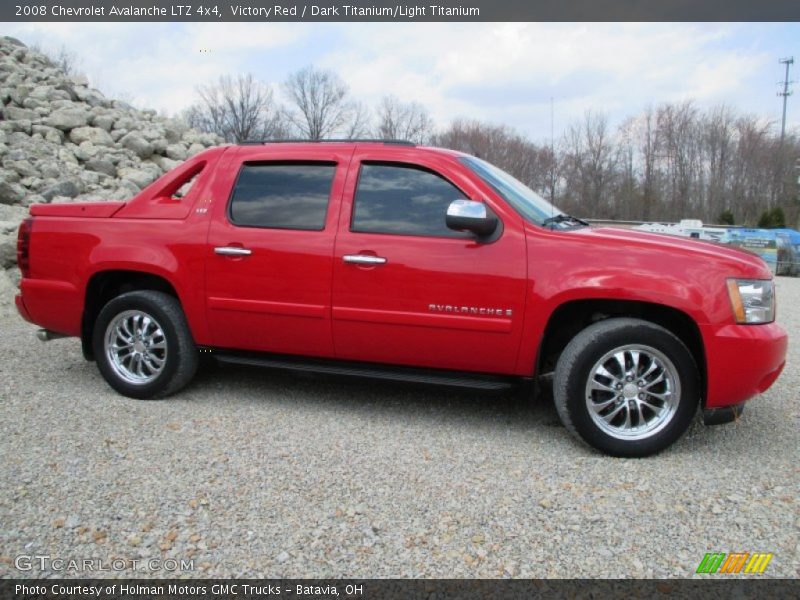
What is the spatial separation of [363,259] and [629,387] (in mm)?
1776

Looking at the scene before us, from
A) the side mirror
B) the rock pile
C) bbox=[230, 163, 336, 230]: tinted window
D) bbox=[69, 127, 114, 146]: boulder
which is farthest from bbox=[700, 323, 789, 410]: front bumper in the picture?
bbox=[69, 127, 114, 146]: boulder

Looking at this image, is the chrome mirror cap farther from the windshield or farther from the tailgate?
the tailgate

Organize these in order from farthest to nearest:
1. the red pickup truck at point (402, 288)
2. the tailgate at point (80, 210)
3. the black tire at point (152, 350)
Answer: the tailgate at point (80, 210) < the black tire at point (152, 350) < the red pickup truck at point (402, 288)

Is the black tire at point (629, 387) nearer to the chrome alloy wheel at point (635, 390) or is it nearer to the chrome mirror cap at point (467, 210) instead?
the chrome alloy wheel at point (635, 390)

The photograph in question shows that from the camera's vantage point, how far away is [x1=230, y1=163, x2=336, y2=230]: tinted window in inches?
165

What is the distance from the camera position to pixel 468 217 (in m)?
3.61

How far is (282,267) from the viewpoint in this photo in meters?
4.14

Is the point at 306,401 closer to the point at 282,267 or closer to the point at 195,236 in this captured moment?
the point at 282,267

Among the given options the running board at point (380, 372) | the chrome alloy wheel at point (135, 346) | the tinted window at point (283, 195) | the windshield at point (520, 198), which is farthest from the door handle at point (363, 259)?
the chrome alloy wheel at point (135, 346)

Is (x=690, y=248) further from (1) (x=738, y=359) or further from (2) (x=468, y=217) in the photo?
(2) (x=468, y=217)

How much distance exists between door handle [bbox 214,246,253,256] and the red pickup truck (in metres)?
0.01

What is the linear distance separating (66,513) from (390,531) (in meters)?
1.52

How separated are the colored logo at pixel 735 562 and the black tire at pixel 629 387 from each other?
37.8 inches

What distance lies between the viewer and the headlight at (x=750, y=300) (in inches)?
136
